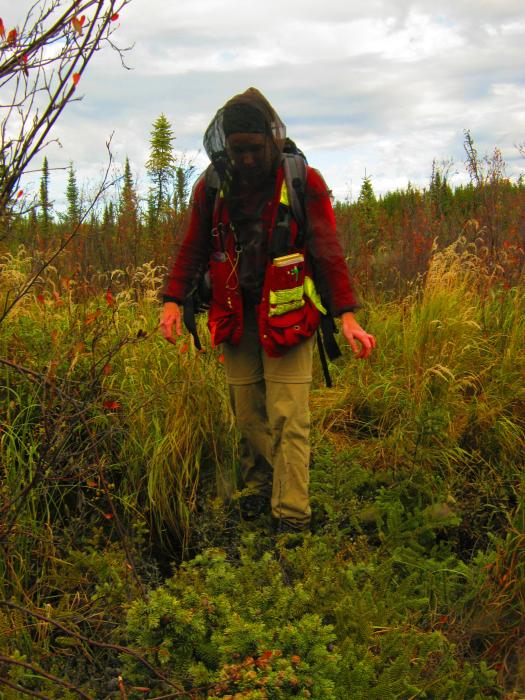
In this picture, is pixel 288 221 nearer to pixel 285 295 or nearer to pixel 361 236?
pixel 285 295

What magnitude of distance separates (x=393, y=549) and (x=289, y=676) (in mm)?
1660

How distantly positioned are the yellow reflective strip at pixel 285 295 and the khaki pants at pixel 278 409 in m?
0.26

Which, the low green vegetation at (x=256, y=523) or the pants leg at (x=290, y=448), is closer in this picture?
the low green vegetation at (x=256, y=523)

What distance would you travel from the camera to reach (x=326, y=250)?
3.23 m

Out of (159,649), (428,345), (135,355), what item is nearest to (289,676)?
(159,649)

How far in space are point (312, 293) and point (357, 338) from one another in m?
0.34

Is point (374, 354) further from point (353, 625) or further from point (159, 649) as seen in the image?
point (159, 649)

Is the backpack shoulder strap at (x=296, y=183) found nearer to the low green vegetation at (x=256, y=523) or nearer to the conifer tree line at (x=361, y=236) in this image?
the low green vegetation at (x=256, y=523)

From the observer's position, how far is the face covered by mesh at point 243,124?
127 inches

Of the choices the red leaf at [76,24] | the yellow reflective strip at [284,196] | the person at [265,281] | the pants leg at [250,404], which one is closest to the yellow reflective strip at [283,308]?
the person at [265,281]

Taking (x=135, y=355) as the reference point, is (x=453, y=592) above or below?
below

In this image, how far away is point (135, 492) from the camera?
3.69m

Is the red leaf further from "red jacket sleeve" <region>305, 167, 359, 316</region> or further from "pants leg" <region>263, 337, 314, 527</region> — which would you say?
"pants leg" <region>263, 337, 314, 527</region>

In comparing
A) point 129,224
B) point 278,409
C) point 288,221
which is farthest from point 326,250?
point 129,224
